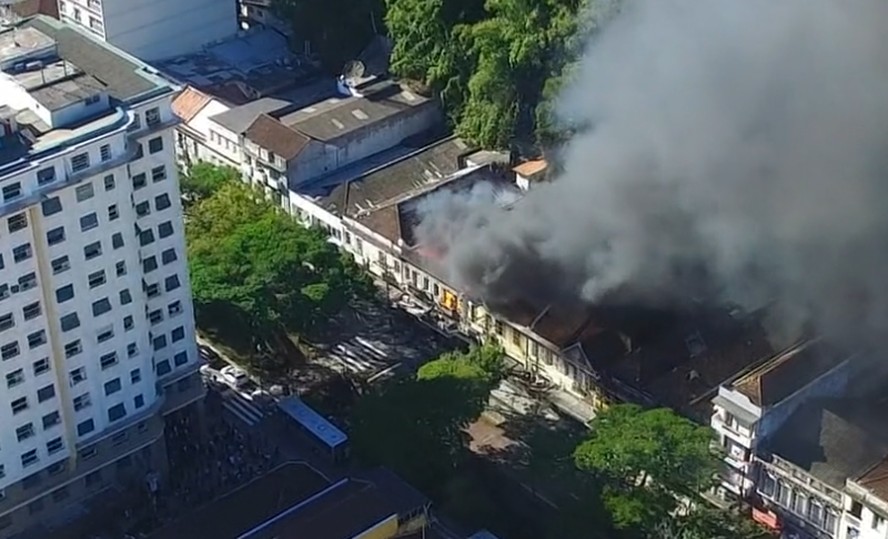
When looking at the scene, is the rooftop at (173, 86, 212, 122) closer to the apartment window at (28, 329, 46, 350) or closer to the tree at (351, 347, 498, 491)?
the tree at (351, 347, 498, 491)

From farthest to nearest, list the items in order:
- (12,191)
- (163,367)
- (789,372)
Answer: (163,367) → (789,372) → (12,191)

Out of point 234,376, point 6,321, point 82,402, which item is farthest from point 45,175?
point 234,376

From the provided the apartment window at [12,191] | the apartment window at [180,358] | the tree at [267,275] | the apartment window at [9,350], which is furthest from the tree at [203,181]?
the apartment window at [12,191]

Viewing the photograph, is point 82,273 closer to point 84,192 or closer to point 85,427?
point 84,192

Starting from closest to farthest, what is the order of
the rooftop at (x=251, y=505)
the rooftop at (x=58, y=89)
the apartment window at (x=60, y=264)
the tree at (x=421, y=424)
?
the rooftop at (x=58, y=89), the apartment window at (x=60, y=264), the rooftop at (x=251, y=505), the tree at (x=421, y=424)

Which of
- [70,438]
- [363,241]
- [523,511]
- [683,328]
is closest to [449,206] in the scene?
[363,241]

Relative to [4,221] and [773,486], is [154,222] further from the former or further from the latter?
[773,486]

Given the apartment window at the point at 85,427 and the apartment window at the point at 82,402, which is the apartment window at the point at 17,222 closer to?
the apartment window at the point at 82,402
